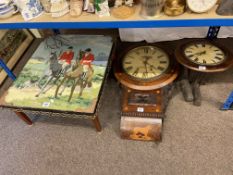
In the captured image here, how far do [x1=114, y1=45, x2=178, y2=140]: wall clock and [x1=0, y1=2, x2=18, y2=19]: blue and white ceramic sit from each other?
2.03ft

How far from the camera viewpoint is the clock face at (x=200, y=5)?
863 mm

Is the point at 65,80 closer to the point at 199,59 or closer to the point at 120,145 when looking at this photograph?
the point at 120,145

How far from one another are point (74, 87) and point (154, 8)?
577 millimetres

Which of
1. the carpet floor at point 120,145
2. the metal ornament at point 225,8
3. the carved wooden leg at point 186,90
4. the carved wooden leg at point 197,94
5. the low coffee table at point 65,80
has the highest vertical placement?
the metal ornament at point 225,8

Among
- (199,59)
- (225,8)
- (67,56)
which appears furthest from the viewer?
(67,56)

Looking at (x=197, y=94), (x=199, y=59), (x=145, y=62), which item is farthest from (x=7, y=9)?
(x=197, y=94)

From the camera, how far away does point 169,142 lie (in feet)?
3.99

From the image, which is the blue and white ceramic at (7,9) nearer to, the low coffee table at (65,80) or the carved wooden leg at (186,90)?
the low coffee table at (65,80)

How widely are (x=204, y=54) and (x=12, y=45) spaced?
5.05ft

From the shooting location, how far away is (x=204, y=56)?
1202 millimetres

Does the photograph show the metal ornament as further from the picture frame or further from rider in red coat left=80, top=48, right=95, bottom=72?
the picture frame

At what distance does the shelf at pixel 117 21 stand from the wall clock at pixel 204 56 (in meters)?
0.30

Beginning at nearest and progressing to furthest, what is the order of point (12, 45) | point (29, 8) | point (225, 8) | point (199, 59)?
point (225, 8)
point (29, 8)
point (199, 59)
point (12, 45)

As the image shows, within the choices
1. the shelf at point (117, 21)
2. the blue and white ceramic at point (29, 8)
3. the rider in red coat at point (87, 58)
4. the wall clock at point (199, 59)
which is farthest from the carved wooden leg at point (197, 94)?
the blue and white ceramic at point (29, 8)
